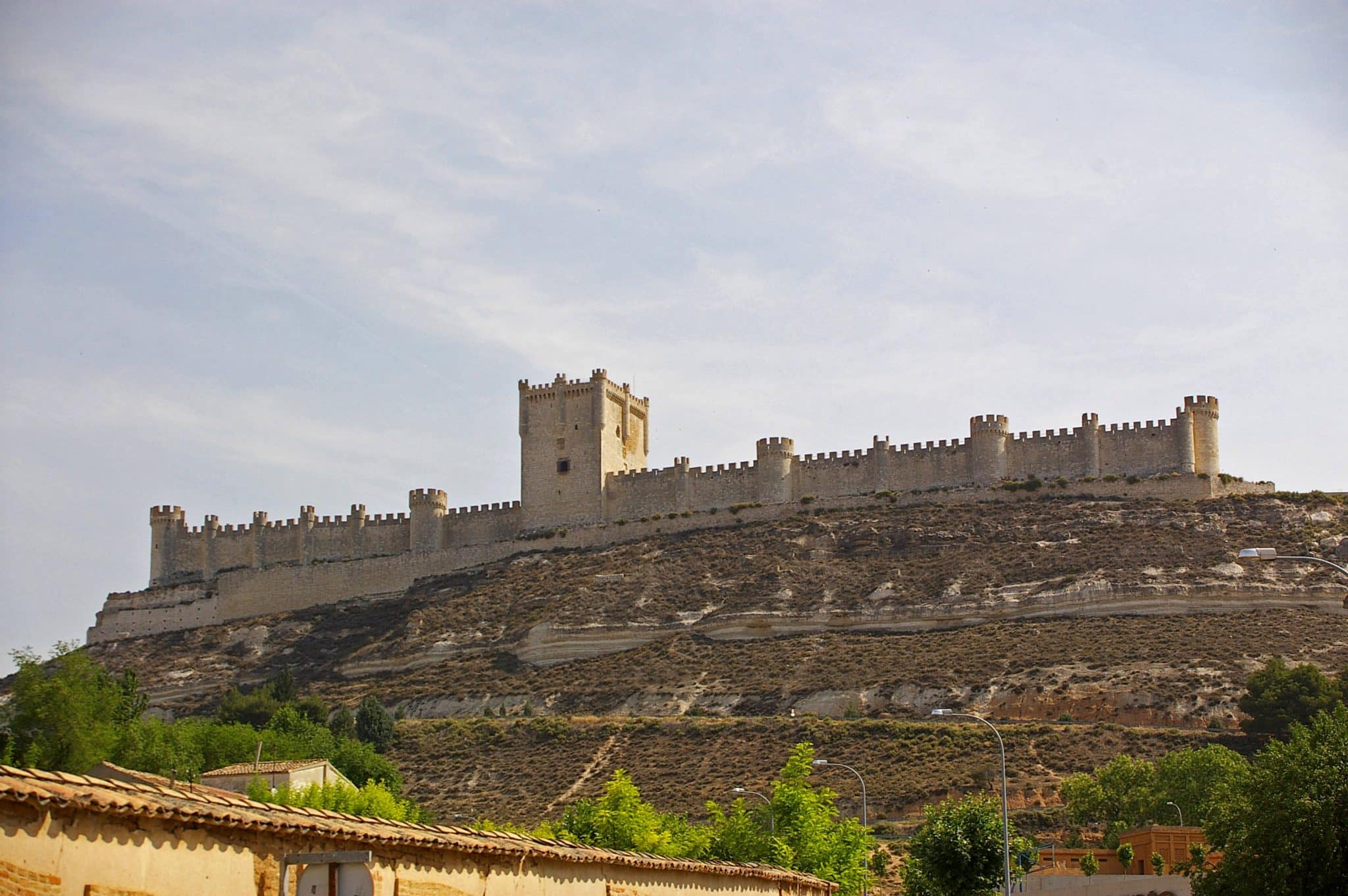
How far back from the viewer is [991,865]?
3412 centimetres

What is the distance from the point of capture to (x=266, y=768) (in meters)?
46.5

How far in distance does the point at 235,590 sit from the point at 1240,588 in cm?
4547

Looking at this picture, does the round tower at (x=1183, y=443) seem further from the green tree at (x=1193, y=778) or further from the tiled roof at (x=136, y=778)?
the tiled roof at (x=136, y=778)

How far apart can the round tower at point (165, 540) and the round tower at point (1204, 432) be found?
48313 millimetres

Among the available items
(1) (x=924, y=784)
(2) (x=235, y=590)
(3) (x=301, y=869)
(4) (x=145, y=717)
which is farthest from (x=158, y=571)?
(3) (x=301, y=869)

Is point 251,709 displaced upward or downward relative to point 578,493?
downward

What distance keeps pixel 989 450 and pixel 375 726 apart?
2763 cm

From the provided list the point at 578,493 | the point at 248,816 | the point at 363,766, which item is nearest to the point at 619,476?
the point at 578,493

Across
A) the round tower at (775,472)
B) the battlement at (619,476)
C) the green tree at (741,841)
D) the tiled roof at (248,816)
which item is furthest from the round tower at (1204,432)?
the tiled roof at (248,816)

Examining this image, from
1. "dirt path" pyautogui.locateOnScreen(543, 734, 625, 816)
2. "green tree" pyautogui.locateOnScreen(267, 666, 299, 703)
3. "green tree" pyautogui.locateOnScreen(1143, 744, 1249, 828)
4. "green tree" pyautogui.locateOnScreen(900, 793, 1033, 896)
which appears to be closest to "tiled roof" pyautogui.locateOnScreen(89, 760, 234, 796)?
"green tree" pyautogui.locateOnScreen(900, 793, 1033, 896)

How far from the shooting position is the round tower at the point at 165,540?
291 feet

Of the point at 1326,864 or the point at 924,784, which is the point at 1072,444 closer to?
the point at 924,784

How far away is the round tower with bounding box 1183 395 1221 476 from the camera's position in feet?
237

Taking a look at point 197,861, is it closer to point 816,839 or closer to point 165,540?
point 816,839
